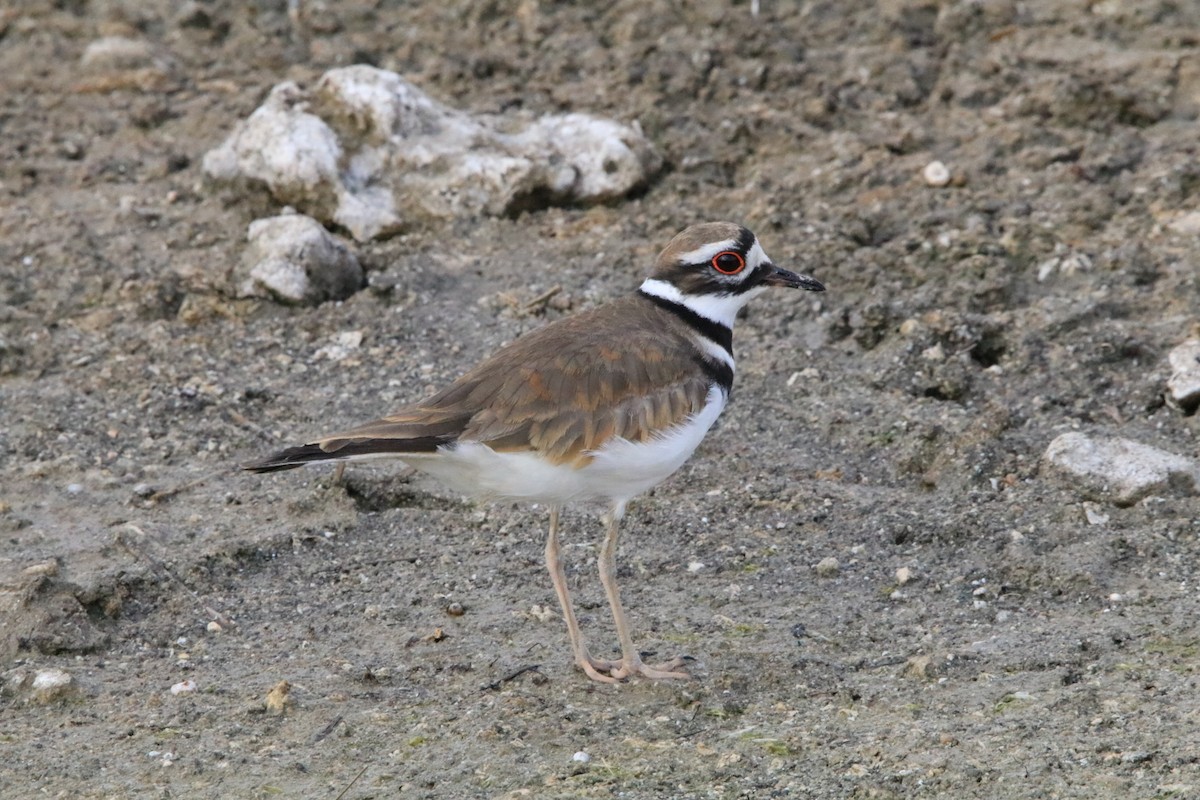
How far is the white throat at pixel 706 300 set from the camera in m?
5.40

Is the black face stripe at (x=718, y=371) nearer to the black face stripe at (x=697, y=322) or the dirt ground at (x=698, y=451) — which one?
the black face stripe at (x=697, y=322)

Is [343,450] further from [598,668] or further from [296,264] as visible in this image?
[296,264]

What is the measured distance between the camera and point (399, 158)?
7.84 m

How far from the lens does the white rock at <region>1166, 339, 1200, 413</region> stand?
6121 mm

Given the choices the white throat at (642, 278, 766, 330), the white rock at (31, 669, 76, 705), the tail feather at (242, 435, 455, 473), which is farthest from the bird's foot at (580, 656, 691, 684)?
the white rock at (31, 669, 76, 705)

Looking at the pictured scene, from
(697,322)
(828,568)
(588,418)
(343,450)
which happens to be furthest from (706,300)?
(343,450)

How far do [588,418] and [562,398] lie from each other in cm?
10

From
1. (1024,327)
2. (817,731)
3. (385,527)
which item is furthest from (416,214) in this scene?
(817,731)

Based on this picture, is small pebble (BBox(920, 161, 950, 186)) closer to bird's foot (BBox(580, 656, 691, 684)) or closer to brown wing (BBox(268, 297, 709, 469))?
brown wing (BBox(268, 297, 709, 469))

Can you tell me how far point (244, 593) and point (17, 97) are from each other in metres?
4.64

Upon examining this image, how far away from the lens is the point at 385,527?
5871 millimetres

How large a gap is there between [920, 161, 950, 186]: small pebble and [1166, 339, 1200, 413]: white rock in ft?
5.58

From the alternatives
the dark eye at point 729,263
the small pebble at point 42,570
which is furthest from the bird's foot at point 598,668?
the small pebble at point 42,570

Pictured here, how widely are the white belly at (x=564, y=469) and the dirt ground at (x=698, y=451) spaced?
1.91 ft
